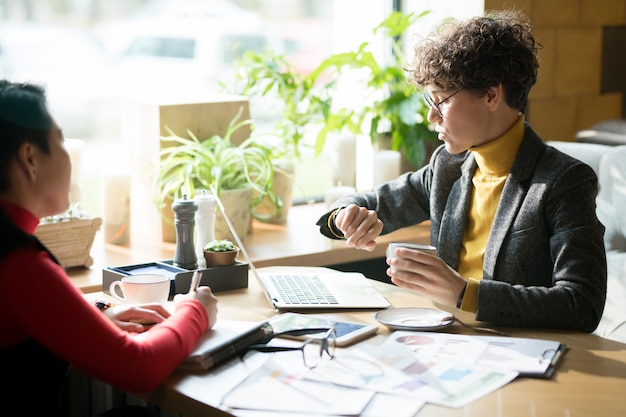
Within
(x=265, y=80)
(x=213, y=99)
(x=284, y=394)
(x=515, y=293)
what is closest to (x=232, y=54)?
(x=265, y=80)

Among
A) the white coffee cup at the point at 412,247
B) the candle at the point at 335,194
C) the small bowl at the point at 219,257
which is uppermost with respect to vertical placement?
the white coffee cup at the point at 412,247

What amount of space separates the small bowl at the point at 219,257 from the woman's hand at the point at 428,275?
0.49 meters

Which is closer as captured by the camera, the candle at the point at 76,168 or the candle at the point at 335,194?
the candle at the point at 76,168

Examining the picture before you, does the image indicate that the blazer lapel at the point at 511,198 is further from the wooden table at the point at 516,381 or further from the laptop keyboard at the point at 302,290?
the laptop keyboard at the point at 302,290

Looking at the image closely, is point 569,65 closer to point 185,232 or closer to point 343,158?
point 343,158

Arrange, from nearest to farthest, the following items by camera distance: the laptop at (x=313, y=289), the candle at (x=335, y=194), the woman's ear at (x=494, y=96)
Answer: the laptop at (x=313, y=289) → the woman's ear at (x=494, y=96) → the candle at (x=335, y=194)

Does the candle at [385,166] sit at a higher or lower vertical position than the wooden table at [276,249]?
higher

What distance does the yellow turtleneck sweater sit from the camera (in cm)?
224

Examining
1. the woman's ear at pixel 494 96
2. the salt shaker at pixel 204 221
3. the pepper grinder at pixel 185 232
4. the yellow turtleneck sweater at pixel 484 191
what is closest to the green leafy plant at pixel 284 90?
the salt shaker at pixel 204 221

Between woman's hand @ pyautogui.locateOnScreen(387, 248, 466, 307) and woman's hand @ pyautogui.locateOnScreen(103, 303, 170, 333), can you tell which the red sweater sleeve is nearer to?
woman's hand @ pyautogui.locateOnScreen(103, 303, 170, 333)

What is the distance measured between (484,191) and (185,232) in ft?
2.46

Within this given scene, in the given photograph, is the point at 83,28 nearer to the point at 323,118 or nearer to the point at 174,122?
the point at 174,122

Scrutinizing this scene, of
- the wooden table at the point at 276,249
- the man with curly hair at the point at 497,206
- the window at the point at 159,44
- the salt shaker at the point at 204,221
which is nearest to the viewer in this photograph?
the man with curly hair at the point at 497,206

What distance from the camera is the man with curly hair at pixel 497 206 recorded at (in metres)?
1.96
